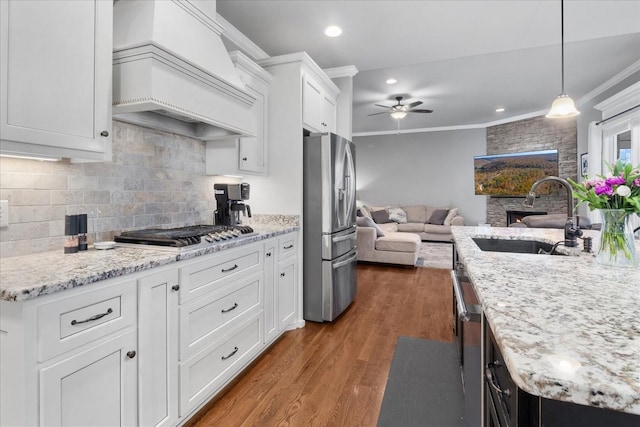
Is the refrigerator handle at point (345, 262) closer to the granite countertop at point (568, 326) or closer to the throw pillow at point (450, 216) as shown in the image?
the granite countertop at point (568, 326)

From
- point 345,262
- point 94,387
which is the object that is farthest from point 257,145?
point 94,387

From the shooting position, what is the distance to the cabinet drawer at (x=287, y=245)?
2627mm

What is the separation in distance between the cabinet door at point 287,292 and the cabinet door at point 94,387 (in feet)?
4.39

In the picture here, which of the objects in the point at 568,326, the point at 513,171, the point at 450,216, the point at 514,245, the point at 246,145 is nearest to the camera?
the point at 568,326

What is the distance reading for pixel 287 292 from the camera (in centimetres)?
275

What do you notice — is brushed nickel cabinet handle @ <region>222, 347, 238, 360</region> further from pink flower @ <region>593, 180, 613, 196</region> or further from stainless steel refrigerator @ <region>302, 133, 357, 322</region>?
pink flower @ <region>593, 180, 613, 196</region>

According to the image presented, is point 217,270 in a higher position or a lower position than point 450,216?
lower

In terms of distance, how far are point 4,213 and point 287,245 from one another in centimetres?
173

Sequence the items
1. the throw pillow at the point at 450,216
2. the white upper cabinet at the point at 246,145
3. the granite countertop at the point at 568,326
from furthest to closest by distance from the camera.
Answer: the throw pillow at the point at 450,216 < the white upper cabinet at the point at 246,145 < the granite countertop at the point at 568,326

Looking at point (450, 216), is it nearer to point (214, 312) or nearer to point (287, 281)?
point (287, 281)

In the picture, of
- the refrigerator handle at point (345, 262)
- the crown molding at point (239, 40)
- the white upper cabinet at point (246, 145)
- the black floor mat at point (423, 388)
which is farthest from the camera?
the refrigerator handle at point (345, 262)

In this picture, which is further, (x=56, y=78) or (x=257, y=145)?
(x=257, y=145)

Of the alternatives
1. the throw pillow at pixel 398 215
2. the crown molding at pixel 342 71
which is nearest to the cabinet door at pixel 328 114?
the crown molding at pixel 342 71

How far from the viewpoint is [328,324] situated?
9.95ft
